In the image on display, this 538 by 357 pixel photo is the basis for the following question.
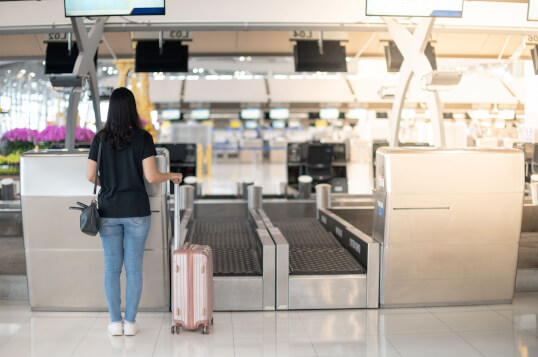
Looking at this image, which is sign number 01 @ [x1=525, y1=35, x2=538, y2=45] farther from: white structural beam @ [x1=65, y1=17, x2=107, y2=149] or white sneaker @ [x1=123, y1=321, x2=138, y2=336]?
white sneaker @ [x1=123, y1=321, x2=138, y2=336]

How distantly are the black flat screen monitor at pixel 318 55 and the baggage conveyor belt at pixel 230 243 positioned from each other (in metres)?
2.98

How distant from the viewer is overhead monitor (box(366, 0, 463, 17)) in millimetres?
5898

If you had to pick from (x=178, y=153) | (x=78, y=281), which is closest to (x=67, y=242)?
(x=78, y=281)

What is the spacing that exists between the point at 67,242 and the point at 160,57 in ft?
19.4

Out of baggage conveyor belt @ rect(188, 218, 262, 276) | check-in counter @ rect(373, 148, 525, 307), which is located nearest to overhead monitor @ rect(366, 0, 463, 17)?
check-in counter @ rect(373, 148, 525, 307)

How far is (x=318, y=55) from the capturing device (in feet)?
34.0

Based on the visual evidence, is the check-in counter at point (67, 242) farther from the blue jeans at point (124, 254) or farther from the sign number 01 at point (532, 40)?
the sign number 01 at point (532, 40)

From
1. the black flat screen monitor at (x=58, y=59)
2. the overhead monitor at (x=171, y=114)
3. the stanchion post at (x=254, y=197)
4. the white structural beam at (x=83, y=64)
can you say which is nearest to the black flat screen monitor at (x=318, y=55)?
the stanchion post at (x=254, y=197)

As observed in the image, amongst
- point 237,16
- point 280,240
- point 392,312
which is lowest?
point 392,312

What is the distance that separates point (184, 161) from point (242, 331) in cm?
948

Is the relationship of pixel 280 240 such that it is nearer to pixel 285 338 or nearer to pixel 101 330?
pixel 285 338

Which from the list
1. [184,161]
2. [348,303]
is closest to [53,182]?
[348,303]

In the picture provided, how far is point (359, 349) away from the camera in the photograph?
14.1 ft

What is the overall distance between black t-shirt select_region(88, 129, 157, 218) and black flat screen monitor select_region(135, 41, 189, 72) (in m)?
6.27
